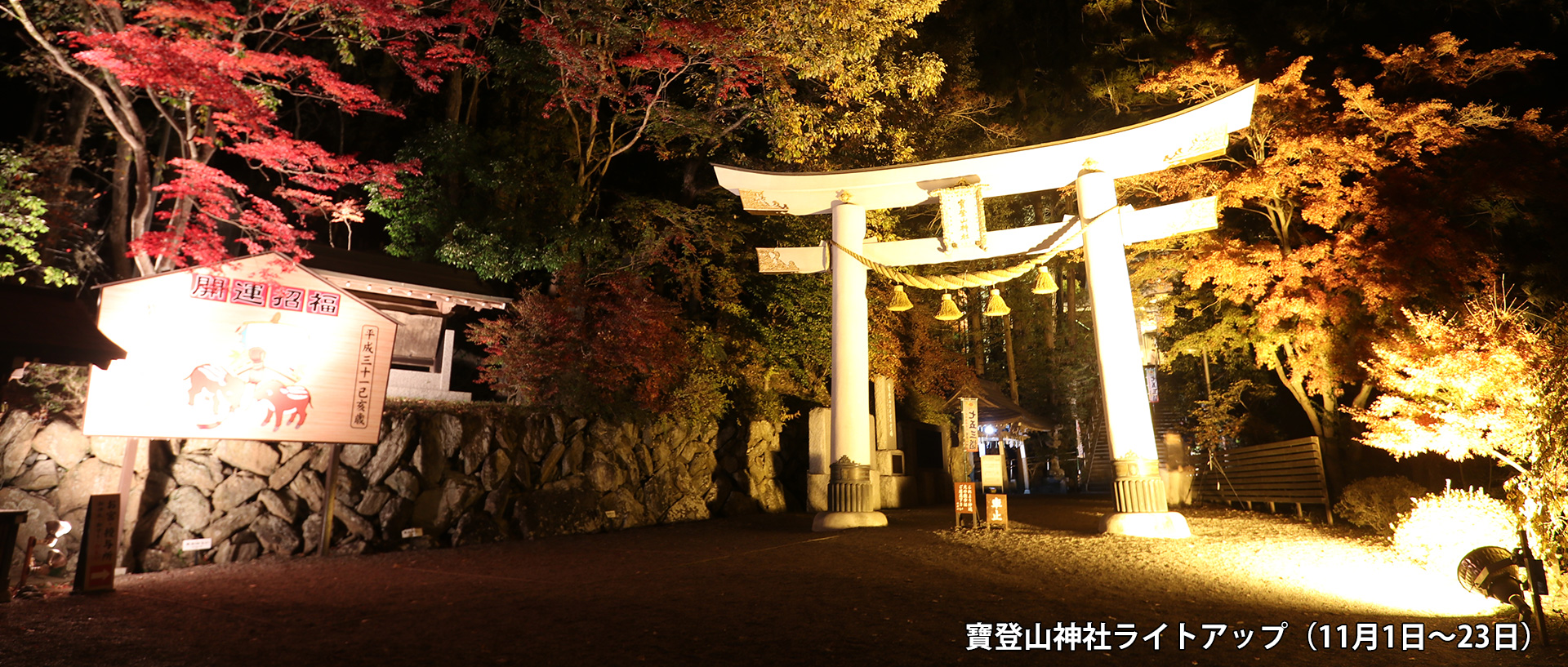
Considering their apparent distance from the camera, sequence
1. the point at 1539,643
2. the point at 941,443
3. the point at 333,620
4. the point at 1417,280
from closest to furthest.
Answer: the point at 1539,643 → the point at 333,620 → the point at 1417,280 → the point at 941,443

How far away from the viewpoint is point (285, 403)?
8.27 m

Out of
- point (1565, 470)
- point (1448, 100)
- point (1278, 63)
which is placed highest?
point (1278, 63)

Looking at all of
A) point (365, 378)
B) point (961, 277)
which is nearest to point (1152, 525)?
point (961, 277)

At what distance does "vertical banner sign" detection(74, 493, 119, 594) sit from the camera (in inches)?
250

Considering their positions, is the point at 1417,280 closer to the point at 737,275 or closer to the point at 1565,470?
the point at 1565,470

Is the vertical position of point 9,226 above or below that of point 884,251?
below

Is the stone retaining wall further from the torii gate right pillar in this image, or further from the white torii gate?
the torii gate right pillar

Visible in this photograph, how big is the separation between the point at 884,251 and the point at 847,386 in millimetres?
2369

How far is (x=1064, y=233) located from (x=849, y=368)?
352cm

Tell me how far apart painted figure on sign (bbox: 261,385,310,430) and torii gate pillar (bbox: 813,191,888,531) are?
6.33 metres

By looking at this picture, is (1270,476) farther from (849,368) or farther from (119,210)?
(119,210)

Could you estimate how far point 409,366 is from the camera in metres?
13.1

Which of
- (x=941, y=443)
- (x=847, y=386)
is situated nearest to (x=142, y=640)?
(x=847, y=386)

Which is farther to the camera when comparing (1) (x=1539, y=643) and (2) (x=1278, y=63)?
(2) (x=1278, y=63)
